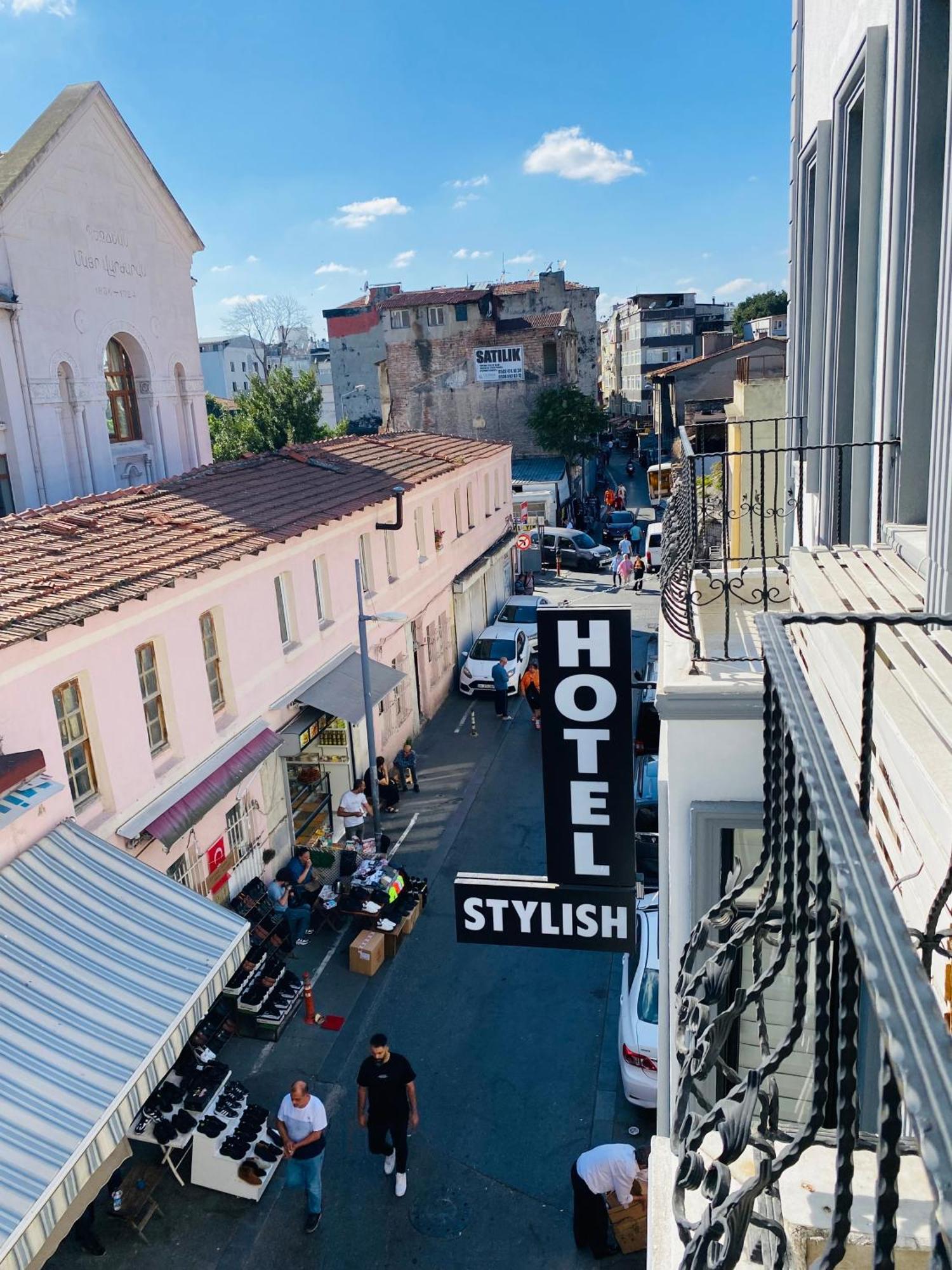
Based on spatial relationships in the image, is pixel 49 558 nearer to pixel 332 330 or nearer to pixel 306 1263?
pixel 306 1263

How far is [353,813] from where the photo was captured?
1611cm

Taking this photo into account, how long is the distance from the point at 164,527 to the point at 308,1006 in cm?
686

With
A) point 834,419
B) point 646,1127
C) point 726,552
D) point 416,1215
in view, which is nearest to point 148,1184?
point 416,1215

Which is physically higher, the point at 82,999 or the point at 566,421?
the point at 566,421

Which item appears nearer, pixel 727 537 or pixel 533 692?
pixel 727 537

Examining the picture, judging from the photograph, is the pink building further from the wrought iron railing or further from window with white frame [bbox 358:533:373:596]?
the wrought iron railing

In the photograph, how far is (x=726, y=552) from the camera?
6.85 m

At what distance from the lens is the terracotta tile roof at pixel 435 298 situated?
4919 centimetres

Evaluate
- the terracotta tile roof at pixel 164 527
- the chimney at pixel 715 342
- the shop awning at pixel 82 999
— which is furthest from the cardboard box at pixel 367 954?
the chimney at pixel 715 342

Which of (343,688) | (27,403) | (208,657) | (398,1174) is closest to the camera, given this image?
(398,1174)

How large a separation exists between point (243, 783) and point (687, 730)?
361 inches

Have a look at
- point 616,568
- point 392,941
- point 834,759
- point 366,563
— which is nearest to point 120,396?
point 366,563

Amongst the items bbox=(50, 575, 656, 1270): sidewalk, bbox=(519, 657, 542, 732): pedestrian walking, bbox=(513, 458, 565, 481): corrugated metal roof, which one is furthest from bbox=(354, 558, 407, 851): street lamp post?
bbox=(513, 458, 565, 481): corrugated metal roof

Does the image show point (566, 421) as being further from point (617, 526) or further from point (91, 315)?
point (91, 315)
